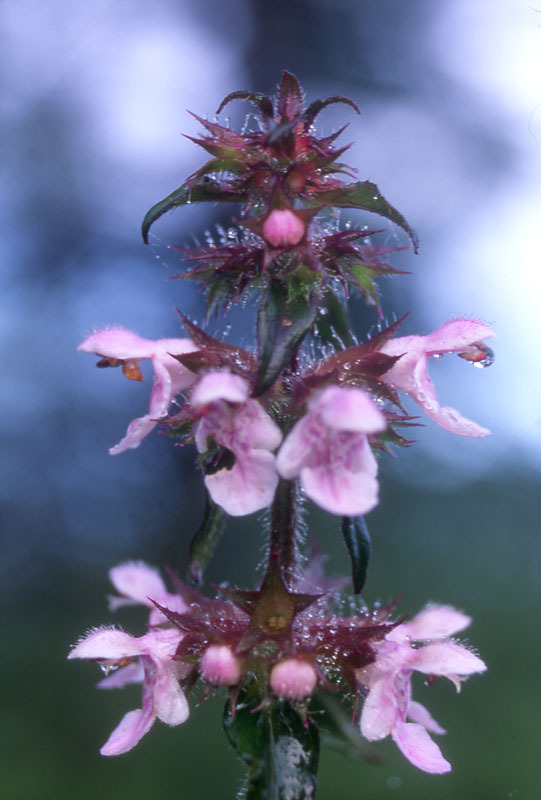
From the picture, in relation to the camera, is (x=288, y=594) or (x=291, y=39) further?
(x=291, y=39)

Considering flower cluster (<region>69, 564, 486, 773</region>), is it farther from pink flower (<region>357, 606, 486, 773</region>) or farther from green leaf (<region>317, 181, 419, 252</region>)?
green leaf (<region>317, 181, 419, 252</region>)

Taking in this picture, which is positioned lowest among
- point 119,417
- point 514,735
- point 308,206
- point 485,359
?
point 514,735

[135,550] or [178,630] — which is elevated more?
[178,630]

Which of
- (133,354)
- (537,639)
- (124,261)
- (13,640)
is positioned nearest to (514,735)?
(537,639)

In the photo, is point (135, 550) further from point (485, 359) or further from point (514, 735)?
point (485, 359)

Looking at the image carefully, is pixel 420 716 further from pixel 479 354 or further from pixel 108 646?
pixel 479 354

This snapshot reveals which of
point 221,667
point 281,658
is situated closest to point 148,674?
point 221,667

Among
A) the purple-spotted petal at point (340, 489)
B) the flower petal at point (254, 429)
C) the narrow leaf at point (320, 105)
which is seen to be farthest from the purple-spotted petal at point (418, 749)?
the narrow leaf at point (320, 105)

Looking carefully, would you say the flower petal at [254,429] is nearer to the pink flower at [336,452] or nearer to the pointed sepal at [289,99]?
the pink flower at [336,452]
